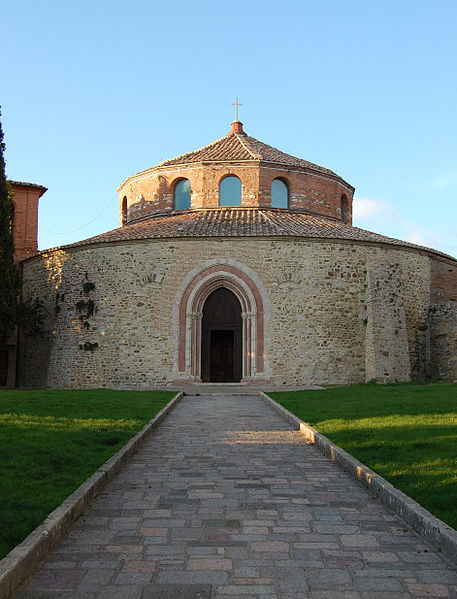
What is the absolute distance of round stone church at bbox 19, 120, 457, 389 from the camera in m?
23.2

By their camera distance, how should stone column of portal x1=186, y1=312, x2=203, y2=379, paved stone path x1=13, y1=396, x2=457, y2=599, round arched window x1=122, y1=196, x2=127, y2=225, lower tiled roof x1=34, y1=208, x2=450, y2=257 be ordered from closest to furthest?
paved stone path x1=13, y1=396, x2=457, y2=599, stone column of portal x1=186, y1=312, x2=203, y2=379, lower tiled roof x1=34, y1=208, x2=450, y2=257, round arched window x1=122, y1=196, x2=127, y2=225

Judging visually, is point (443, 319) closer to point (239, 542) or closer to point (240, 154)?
point (240, 154)

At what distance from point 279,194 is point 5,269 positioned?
12.9m

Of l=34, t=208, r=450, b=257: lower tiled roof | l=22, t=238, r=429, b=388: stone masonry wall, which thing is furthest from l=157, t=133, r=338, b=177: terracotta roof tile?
l=22, t=238, r=429, b=388: stone masonry wall

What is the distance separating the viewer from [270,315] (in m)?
23.2

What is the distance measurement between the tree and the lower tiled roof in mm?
2628

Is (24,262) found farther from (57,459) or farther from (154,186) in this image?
(57,459)

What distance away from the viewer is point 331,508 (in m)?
5.69

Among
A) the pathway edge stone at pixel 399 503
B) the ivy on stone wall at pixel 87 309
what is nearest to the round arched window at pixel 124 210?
the ivy on stone wall at pixel 87 309

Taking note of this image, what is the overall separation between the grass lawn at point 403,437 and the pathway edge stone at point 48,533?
3014 mm

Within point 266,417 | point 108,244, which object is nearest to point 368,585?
point 266,417

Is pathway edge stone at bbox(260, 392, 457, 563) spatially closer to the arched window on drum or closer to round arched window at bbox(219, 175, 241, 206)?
round arched window at bbox(219, 175, 241, 206)

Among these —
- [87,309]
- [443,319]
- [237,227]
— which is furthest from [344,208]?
[87,309]

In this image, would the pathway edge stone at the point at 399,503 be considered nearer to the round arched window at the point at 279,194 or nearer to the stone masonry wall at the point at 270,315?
the stone masonry wall at the point at 270,315
